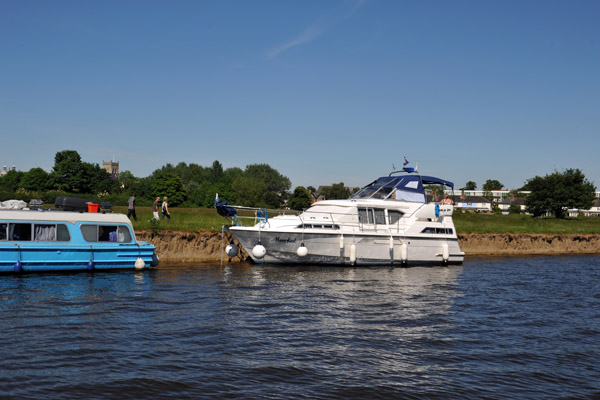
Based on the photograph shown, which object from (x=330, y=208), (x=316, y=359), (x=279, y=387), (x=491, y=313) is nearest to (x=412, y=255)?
(x=330, y=208)

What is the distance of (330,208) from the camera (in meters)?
29.7

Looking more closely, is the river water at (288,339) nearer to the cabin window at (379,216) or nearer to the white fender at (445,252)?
the cabin window at (379,216)

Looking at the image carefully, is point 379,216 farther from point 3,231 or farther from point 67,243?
point 3,231

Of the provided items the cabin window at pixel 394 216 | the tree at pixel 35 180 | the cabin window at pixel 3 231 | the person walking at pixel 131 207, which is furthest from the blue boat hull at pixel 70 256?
the tree at pixel 35 180

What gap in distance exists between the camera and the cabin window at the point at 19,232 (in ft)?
71.2

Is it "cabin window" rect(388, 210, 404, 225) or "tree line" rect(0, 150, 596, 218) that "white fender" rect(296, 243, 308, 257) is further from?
"tree line" rect(0, 150, 596, 218)

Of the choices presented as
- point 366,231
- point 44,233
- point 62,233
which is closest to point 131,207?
point 62,233

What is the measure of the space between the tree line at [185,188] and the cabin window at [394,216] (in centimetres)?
4053

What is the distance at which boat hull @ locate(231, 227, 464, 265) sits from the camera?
27.3m

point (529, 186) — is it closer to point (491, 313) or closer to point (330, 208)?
point (330, 208)

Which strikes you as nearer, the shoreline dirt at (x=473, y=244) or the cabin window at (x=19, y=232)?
the cabin window at (x=19, y=232)

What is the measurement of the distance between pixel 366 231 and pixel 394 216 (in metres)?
2.33

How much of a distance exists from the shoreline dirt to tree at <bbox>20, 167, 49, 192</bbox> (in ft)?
272

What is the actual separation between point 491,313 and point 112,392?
12.6 meters
